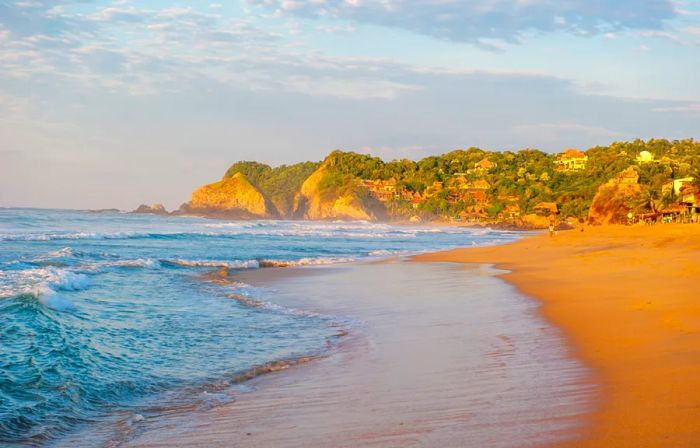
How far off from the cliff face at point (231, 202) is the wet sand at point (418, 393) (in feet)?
477

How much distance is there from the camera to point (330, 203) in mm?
140500

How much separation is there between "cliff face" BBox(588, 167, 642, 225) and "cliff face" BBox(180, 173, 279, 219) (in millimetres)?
99935

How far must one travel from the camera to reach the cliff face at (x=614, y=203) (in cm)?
6316

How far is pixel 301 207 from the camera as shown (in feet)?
492

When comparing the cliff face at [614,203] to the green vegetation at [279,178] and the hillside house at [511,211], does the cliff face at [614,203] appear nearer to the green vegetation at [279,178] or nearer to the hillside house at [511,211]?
the hillside house at [511,211]

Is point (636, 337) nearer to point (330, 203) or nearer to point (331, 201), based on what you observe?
point (330, 203)

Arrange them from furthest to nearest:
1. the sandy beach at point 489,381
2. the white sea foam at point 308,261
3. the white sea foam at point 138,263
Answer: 1. the white sea foam at point 308,261
2. the white sea foam at point 138,263
3. the sandy beach at point 489,381

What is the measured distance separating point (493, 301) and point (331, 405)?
7.85 metres

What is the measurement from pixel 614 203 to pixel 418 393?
6300 cm

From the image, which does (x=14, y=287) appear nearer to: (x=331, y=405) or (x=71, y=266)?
(x=71, y=266)

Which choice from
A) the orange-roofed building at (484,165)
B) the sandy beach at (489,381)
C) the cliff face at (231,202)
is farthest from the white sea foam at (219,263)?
the cliff face at (231,202)

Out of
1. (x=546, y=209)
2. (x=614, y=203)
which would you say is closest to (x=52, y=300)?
(x=614, y=203)

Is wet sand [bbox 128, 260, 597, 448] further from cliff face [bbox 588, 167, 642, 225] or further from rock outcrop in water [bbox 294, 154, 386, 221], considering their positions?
rock outcrop in water [bbox 294, 154, 386, 221]

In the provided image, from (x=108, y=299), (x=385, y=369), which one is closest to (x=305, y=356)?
(x=385, y=369)
